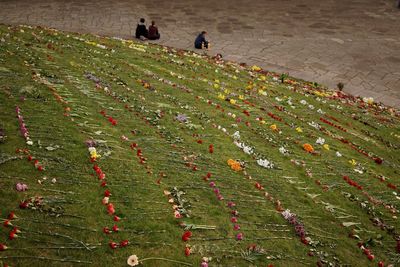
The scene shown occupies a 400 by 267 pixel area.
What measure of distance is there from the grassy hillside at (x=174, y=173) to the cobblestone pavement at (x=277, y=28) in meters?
4.79

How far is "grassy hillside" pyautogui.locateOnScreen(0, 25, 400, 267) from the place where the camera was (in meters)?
5.01

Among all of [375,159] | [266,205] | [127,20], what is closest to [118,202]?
[266,205]

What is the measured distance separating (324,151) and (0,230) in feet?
25.2

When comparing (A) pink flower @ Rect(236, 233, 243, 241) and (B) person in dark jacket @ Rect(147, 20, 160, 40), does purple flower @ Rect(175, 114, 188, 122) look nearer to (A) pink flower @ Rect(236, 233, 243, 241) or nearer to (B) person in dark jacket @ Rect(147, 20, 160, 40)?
(A) pink flower @ Rect(236, 233, 243, 241)

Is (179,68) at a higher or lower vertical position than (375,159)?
higher

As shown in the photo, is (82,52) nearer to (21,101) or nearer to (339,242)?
(21,101)

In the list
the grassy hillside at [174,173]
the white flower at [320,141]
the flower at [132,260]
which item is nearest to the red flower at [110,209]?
the grassy hillside at [174,173]

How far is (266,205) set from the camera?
6.58m

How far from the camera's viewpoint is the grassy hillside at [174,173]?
5012 mm

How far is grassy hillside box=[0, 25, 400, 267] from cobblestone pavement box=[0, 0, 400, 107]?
479 centimetres

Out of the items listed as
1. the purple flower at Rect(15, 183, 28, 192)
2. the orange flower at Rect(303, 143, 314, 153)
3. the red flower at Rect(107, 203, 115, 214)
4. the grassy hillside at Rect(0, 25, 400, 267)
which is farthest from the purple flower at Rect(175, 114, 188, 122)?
the purple flower at Rect(15, 183, 28, 192)

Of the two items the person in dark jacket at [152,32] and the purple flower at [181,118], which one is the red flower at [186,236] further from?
the person in dark jacket at [152,32]

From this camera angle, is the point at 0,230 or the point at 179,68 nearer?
the point at 0,230

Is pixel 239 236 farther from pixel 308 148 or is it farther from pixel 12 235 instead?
pixel 308 148
